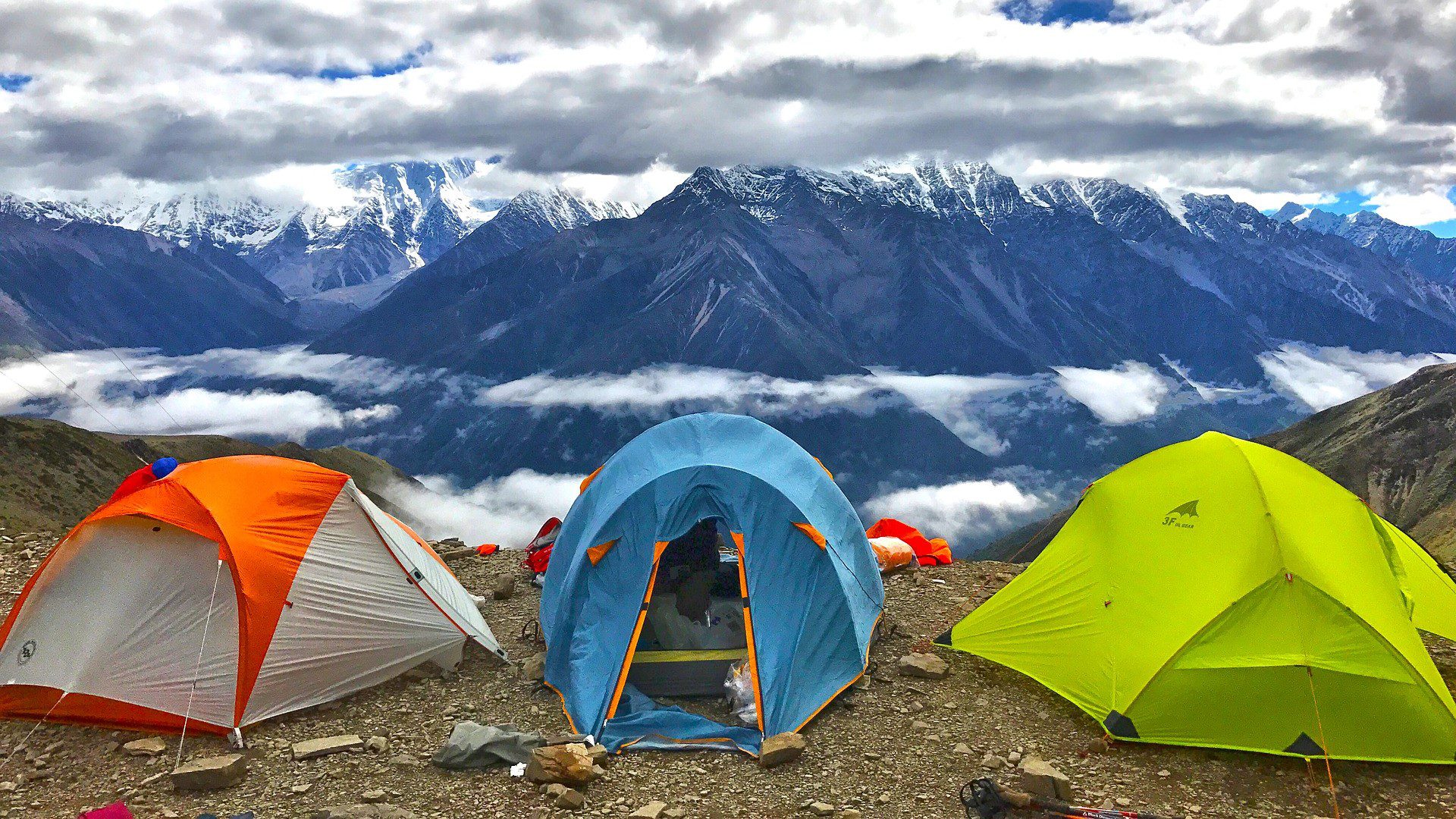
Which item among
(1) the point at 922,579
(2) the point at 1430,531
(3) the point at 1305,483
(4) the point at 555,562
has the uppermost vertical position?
(3) the point at 1305,483

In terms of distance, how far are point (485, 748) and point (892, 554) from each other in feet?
37.1

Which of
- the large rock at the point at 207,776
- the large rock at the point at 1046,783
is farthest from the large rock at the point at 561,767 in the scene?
the large rock at the point at 1046,783

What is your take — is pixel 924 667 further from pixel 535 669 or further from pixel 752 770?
pixel 535 669

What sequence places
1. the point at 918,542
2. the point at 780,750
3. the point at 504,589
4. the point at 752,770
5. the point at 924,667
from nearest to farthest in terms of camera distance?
the point at 752,770, the point at 780,750, the point at 924,667, the point at 504,589, the point at 918,542

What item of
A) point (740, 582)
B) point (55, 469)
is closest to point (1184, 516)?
point (740, 582)

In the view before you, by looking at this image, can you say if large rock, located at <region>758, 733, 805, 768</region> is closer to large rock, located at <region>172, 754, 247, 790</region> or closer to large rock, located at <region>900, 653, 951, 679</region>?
large rock, located at <region>900, 653, 951, 679</region>

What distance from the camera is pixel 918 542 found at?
2245 cm

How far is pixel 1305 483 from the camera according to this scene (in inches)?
536

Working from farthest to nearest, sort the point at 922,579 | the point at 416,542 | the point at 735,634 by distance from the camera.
Result: the point at 922,579, the point at 416,542, the point at 735,634

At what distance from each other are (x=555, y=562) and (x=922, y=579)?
836 cm

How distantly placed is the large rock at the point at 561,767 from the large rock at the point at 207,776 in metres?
3.66

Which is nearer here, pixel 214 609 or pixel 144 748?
pixel 144 748

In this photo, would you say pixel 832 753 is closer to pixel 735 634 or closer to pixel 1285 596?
pixel 735 634

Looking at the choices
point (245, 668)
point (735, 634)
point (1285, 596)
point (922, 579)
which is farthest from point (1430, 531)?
point (245, 668)
